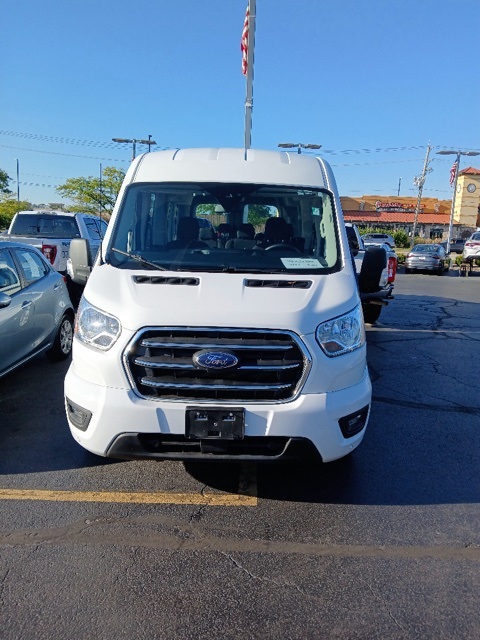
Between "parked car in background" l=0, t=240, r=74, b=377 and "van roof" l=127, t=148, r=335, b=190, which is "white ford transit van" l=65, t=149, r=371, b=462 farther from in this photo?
"parked car in background" l=0, t=240, r=74, b=377

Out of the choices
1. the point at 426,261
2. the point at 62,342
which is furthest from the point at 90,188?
the point at 62,342

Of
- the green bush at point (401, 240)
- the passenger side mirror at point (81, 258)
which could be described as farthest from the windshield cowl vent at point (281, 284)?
the green bush at point (401, 240)

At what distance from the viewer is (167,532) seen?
331 cm

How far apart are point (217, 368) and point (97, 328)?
2.69 ft

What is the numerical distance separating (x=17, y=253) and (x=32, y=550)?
4.04 meters

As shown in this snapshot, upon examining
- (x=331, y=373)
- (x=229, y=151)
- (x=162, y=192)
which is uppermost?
(x=229, y=151)

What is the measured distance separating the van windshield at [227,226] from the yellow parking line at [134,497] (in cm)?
165

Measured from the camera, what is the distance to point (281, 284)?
3.67 metres

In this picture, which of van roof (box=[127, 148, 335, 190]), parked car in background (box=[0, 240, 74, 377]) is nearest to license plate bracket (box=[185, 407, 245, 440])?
van roof (box=[127, 148, 335, 190])

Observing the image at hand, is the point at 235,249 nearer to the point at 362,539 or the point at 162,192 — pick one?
the point at 162,192

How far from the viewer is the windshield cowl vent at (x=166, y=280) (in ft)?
11.9

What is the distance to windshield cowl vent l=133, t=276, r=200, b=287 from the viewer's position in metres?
3.63

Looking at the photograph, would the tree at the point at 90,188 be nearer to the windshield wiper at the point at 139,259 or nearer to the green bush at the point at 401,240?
the green bush at the point at 401,240

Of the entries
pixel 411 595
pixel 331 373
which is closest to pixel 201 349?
pixel 331 373
